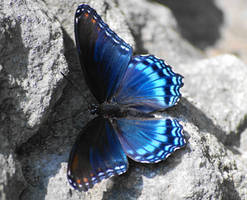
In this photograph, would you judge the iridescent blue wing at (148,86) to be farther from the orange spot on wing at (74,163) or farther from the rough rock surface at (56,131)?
the orange spot on wing at (74,163)

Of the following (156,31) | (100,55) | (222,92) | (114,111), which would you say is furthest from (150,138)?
(156,31)

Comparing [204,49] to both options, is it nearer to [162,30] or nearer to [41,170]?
[162,30]

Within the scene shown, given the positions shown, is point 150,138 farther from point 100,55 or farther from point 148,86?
point 100,55

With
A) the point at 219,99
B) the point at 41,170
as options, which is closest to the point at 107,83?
the point at 41,170

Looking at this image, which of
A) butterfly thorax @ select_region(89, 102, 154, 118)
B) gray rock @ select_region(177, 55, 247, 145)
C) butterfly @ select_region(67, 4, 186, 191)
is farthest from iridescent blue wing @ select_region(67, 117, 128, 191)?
gray rock @ select_region(177, 55, 247, 145)

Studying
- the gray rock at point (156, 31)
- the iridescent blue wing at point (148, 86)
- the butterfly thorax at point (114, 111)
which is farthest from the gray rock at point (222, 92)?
the butterfly thorax at point (114, 111)

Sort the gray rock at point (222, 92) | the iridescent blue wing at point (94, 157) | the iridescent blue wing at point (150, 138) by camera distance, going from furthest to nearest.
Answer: the gray rock at point (222, 92)
the iridescent blue wing at point (150, 138)
the iridescent blue wing at point (94, 157)
